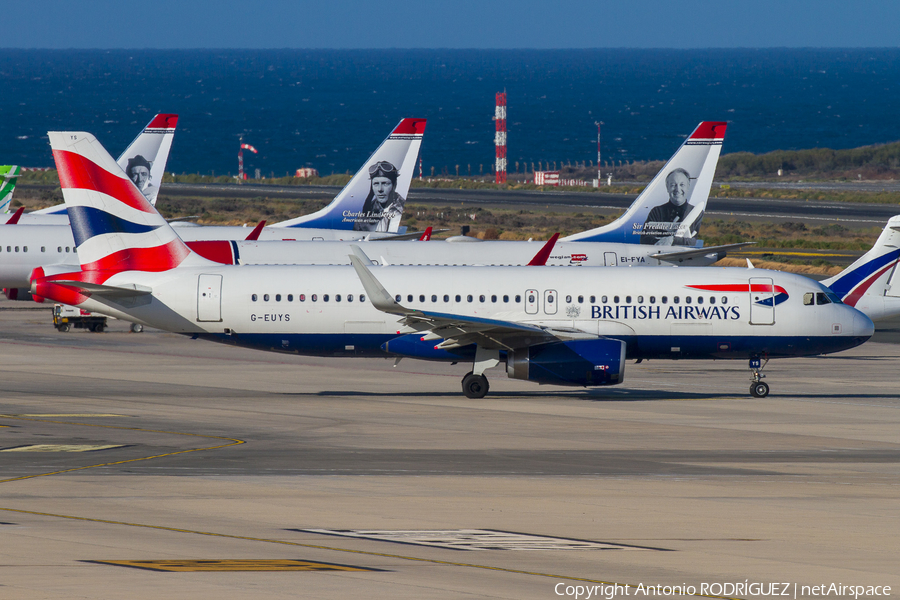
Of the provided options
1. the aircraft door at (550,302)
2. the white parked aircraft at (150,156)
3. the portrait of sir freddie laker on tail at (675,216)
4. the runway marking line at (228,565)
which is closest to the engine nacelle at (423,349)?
the aircraft door at (550,302)

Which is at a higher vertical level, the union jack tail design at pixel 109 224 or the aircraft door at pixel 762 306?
the union jack tail design at pixel 109 224

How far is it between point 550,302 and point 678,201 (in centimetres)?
1873

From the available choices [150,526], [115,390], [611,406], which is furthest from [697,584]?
[115,390]

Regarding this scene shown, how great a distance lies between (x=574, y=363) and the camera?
36094 millimetres

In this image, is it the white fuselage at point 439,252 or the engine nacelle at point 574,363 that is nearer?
the engine nacelle at point 574,363

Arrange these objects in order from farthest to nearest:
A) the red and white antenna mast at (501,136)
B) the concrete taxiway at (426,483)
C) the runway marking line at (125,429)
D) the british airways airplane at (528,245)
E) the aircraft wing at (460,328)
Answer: the red and white antenna mast at (501,136), the british airways airplane at (528,245), the aircraft wing at (460,328), the runway marking line at (125,429), the concrete taxiway at (426,483)

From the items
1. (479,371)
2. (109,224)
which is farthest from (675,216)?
(109,224)

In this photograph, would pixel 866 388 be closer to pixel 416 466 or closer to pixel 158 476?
pixel 416 466

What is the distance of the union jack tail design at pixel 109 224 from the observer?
126 ft

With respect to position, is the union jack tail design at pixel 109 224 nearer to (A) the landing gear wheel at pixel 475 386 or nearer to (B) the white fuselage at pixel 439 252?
(A) the landing gear wheel at pixel 475 386

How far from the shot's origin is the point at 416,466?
1050 inches

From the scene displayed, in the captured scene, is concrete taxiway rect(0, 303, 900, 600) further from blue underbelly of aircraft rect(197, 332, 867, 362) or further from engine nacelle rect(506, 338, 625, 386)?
blue underbelly of aircraft rect(197, 332, 867, 362)

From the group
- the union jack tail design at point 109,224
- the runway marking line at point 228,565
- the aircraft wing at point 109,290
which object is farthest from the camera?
the union jack tail design at point 109,224

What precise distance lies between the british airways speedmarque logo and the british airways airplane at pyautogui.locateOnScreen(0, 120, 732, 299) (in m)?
9.29
